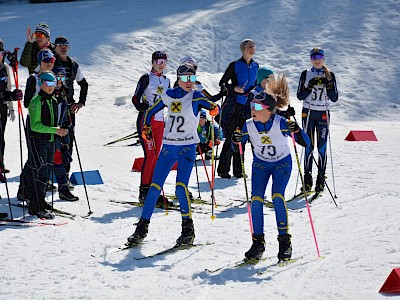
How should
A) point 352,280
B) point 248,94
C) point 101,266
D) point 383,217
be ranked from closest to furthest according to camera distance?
point 352,280
point 101,266
point 383,217
point 248,94

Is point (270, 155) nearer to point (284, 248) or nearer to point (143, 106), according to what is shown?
point (284, 248)

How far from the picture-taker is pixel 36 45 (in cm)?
994

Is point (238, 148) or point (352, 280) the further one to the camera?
point (238, 148)

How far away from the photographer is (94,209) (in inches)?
364

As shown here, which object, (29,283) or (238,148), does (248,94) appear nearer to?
(238,148)

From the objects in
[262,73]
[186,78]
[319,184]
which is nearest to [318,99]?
[262,73]

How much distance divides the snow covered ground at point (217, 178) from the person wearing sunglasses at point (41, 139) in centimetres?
52

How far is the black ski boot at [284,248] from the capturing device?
6.88 metres

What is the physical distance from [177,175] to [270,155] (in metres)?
1.10

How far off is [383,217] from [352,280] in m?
2.46

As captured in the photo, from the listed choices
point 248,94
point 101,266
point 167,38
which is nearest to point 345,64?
point 167,38

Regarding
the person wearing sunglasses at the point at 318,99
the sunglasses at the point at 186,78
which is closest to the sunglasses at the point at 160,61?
the sunglasses at the point at 186,78

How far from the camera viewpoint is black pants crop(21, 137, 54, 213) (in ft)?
27.9

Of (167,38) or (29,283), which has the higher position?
(29,283)
